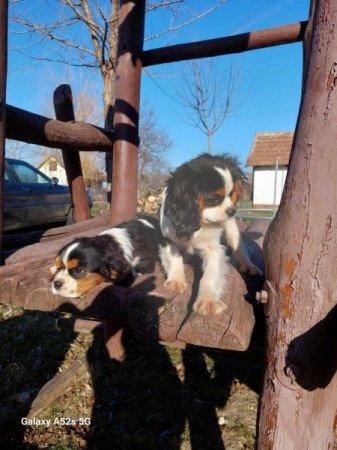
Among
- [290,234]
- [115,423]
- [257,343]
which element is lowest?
[115,423]

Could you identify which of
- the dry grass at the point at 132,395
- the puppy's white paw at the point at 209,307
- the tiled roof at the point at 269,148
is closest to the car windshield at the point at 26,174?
the dry grass at the point at 132,395

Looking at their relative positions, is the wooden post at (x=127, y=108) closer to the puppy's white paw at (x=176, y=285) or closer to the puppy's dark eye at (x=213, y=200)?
the puppy's dark eye at (x=213, y=200)

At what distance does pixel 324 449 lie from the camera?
49.1 inches

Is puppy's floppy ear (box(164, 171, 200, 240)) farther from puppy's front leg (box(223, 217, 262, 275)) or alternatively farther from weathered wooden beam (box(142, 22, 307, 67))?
weathered wooden beam (box(142, 22, 307, 67))

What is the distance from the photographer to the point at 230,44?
257cm

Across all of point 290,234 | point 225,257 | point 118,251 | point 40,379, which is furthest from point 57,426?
point 290,234

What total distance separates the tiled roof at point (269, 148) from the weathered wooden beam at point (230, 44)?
22481 millimetres

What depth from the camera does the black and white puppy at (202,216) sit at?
2049 mm

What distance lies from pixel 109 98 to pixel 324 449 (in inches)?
309

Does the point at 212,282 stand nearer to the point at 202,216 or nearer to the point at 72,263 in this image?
the point at 202,216

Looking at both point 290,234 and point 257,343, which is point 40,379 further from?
point 290,234

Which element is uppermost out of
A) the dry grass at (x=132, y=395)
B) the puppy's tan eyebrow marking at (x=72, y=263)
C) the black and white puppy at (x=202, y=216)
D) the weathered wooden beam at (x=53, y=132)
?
the weathered wooden beam at (x=53, y=132)

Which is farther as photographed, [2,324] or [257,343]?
[2,324]

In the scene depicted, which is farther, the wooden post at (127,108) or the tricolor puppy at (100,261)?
the wooden post at (127,108)
